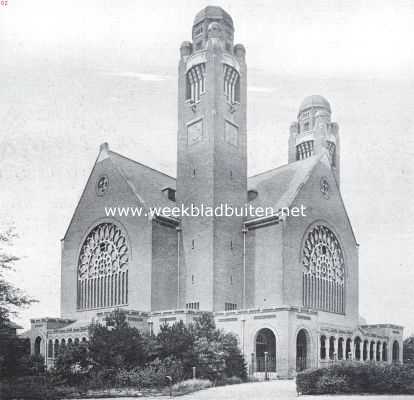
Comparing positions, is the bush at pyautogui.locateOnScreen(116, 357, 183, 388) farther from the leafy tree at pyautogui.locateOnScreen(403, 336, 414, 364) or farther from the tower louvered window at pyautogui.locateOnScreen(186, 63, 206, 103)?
the leafy tree at pyautogui.locateOnScreen(403, 336, 414, 364)

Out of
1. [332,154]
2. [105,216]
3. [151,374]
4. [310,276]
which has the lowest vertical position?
[151,374]

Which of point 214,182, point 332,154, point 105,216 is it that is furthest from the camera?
point 332,154

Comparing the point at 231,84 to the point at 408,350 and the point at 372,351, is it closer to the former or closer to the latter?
the point at 372,351

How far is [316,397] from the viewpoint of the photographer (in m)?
23.1

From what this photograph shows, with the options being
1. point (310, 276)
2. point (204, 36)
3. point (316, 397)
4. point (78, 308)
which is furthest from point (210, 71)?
point (316, 397)

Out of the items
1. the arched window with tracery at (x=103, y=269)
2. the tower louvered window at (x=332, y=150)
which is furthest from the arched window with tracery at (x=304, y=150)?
the arched window with tracery at (x=103, y=269)

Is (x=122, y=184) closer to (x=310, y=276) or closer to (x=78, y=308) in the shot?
(x=78, y=308)

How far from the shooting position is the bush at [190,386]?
26.6 metres

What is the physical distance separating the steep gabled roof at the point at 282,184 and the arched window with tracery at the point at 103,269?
11424 mm

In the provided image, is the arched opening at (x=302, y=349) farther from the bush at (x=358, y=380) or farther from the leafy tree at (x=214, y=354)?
the bush at (x=358, y=380)

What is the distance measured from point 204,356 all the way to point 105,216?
21.4 meters

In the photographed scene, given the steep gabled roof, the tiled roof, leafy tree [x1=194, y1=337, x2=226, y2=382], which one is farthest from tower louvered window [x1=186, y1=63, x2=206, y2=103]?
leafy tree [x1=194, y1=337, x2=226, y2=382]

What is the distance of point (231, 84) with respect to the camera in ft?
166

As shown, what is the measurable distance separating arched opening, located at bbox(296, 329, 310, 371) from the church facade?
9 cm
